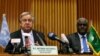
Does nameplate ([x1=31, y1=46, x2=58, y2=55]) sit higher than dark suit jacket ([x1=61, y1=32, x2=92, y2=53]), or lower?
higher

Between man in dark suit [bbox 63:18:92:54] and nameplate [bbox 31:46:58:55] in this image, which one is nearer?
nameplate [bbox 31:46:58:55]

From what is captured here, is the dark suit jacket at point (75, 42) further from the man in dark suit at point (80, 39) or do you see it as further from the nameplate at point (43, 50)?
the nameplate at point (43, 50)

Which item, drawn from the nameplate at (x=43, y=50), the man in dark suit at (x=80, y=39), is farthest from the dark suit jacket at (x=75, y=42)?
the nameplate at (x=43, y=50)

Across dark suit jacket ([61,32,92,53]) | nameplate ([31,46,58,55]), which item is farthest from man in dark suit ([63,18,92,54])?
nameplate ([31,46,58,55])

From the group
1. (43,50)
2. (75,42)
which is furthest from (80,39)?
(43,50)

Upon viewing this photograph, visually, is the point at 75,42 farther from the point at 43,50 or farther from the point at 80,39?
the point at 43,50

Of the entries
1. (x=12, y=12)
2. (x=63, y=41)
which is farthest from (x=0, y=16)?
(x=63, y=41)

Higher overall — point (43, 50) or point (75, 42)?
point (43, 50)

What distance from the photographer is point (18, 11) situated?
17.2 feet

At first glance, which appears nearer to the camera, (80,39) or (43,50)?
(43,50)

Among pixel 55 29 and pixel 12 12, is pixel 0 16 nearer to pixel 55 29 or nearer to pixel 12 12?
pixel 12 12

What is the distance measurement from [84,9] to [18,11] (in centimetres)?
127

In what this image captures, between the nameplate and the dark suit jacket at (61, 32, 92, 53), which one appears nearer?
the nameplate

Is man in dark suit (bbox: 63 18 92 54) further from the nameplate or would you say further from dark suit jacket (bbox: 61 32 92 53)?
the nameplate
